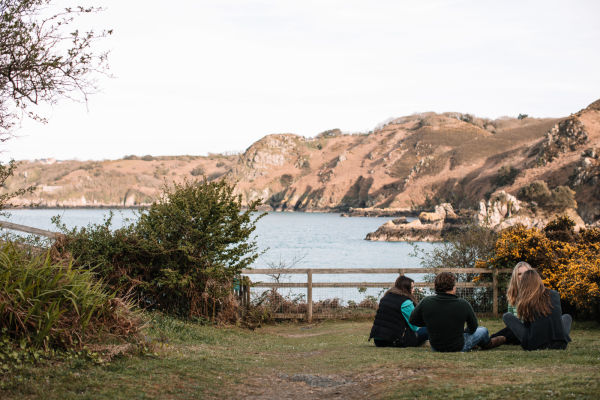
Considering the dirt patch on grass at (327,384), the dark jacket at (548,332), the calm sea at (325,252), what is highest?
the dark jacket at (548,332)

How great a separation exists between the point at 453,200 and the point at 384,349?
152 metres

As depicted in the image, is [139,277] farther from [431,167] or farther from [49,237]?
[431,167]

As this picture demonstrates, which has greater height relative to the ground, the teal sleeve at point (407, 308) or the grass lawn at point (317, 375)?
the teal sleeve at point (407, 308)

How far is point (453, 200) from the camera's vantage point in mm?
155750

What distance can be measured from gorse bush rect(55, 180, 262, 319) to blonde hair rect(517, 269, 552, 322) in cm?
696

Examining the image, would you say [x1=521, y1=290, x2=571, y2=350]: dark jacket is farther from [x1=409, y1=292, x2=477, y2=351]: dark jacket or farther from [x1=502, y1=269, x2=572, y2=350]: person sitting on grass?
[x1=409, y1=292, x2=477, y2=351]: dark jacket

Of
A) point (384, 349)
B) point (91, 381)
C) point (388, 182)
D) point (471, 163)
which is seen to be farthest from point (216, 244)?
point (388, 182)

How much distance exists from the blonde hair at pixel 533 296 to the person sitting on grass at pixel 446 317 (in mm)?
722

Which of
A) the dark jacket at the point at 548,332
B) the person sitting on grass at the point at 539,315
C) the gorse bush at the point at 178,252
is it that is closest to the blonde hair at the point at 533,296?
the person sitting on grass at the point at 539,315

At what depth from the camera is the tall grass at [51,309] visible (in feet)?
21.4

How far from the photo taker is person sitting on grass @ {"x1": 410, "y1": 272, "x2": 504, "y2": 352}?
8031mm

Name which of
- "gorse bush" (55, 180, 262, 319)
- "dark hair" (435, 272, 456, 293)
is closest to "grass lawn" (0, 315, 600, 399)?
"dark hair" (435, 272, 456, 293)

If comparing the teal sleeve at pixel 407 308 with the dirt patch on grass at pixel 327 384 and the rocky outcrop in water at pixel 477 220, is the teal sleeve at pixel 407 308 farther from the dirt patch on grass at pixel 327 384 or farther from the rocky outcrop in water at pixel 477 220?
the rocky outcrop in water at pixel 477 220

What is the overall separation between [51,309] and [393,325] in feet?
17.0
